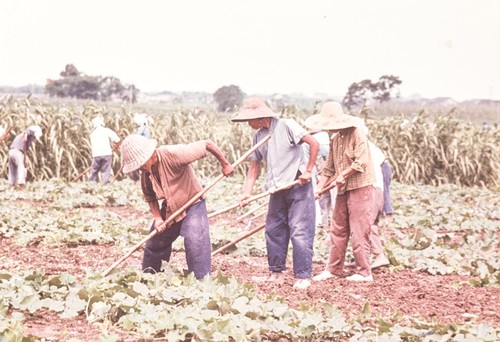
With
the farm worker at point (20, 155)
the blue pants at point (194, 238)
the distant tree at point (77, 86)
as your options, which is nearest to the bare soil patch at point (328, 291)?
the blue pants at point (194, 238)

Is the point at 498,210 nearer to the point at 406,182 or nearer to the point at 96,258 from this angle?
the point at 406,182

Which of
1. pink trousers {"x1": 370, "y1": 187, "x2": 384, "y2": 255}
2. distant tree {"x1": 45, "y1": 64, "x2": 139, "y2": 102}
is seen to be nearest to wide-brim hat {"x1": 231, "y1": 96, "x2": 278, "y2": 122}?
pink trousers {"x1": 370, "y1": 187, "x2": 384, "y2": 255}

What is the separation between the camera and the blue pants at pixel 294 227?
6.20 m

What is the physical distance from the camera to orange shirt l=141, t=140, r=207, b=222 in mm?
5293

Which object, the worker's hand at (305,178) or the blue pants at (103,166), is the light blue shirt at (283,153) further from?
the blue pants at (103,166)

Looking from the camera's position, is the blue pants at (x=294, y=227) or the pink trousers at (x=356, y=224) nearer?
the blue pants at (x=294, y=227)

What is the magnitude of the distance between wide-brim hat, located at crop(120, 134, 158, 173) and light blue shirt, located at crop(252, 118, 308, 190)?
4.30 ft

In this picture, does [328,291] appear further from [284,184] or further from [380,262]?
[380,262]

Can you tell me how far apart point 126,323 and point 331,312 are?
124 cm

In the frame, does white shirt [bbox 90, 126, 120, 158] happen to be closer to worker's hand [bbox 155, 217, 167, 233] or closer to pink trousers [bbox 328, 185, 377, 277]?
pink trousers [bbox 328, 185, 377, 277]

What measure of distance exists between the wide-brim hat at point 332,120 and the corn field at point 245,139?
31.6ft

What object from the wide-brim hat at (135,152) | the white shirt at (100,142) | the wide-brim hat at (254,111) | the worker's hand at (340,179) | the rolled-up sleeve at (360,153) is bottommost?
the white shirt at (100,142)

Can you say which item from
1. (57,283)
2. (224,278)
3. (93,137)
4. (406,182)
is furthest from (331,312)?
(406,182)

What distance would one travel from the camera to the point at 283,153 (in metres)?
6.21
